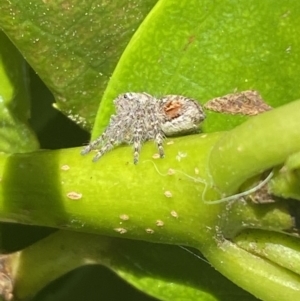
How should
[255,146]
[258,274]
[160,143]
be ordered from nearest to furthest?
[255,146]
[258,274]
[160,143]

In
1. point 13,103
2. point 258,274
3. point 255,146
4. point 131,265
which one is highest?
point 255,146

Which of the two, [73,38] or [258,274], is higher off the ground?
[73,38]

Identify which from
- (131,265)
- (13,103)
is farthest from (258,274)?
(13,103)

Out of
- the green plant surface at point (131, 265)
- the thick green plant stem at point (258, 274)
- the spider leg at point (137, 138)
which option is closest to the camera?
the thick green plant stem at point (258, 274)

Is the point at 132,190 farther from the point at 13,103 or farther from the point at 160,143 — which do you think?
the point at 13,103

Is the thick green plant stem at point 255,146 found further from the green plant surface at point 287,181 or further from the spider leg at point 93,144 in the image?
the spider leg at point 93,144

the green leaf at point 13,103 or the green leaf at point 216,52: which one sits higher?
the green leaf at point 216,52

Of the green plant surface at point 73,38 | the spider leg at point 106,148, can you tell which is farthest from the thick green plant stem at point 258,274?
the green plant surface at point 73,38
